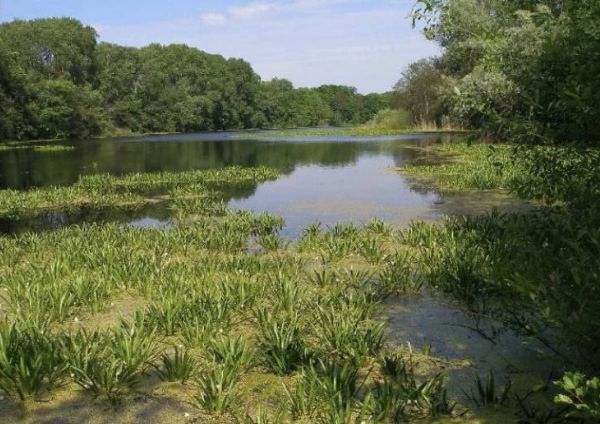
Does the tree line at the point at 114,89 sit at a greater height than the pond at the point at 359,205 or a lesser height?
greater

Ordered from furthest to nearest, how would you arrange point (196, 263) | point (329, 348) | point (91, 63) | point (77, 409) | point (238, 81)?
point (238, 81)
point (91, 63)
point (196, 263)
point (329, 348)
point (77, 409)

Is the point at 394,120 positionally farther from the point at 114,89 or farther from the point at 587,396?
the point at 587,396

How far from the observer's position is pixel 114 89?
96812 mm

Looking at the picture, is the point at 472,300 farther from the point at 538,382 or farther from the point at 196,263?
the point at 196,263

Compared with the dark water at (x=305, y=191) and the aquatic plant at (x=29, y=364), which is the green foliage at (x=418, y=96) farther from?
the aquatic plant at (x=29, y=364)

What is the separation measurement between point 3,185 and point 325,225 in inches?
691

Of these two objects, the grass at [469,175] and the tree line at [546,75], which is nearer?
the tree line at [546,75]

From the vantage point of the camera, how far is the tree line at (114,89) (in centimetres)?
6706

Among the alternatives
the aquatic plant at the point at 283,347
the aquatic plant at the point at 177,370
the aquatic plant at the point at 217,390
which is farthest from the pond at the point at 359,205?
the aquatic plant at the point at 177,370

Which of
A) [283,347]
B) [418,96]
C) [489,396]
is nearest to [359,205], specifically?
[283,347]

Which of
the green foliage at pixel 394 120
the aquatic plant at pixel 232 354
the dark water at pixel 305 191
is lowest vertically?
the aquatic plant at pixel 232 354

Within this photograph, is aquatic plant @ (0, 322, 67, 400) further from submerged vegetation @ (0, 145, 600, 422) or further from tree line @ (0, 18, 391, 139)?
tree line @ (0, 18, 391, 139)

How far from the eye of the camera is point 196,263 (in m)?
10.1

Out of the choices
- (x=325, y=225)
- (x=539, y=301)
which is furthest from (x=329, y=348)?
(x=325, y=225)
